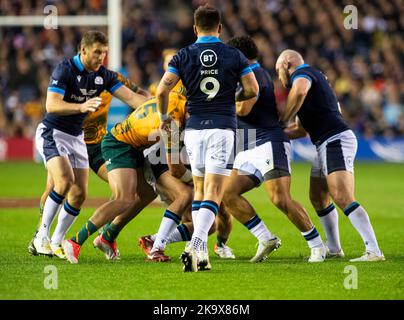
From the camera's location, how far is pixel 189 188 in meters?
9.23

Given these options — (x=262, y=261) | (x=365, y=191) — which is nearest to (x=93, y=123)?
(x=262, y=261)

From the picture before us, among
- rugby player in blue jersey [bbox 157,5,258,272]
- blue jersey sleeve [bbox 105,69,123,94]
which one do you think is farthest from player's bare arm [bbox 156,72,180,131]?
blue jersey sleeve [bbox 105,69,123,94]

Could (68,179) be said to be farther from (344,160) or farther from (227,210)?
(344,160)

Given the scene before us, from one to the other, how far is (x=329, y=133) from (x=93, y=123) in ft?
9.22

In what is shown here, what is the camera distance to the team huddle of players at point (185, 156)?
348 inches

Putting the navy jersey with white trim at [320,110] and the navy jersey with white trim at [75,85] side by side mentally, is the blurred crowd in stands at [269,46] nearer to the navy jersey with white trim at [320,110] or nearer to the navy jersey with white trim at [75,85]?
the navy jersey with white trim at [75,85]

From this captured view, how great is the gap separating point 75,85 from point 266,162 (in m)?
2.13

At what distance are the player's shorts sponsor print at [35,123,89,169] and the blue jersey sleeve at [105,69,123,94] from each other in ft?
2.14

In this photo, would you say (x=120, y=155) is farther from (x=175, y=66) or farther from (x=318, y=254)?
(x=318, y=254)

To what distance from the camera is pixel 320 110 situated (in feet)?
30.2

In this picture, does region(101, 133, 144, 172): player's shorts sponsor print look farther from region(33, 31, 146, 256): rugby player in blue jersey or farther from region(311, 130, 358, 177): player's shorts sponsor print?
region(311, 130, 358, 177): player's shorts sponsor print

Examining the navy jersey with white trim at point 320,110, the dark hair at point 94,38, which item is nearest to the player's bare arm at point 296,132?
the navy jersey with white trim at point 320,110

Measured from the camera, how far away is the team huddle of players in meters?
8.84

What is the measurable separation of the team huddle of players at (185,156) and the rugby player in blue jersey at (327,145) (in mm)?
11
